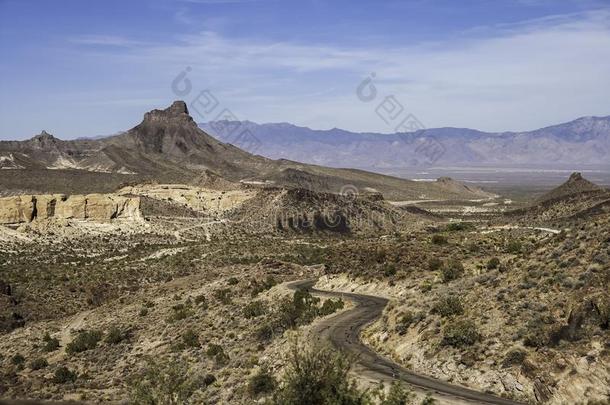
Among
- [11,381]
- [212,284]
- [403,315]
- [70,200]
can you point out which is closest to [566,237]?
[403,315]

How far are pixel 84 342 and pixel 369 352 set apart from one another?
1793 cm

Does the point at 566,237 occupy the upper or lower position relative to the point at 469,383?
upper

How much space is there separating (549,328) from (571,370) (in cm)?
275

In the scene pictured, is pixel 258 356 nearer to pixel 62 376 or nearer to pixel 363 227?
pixel 62 376

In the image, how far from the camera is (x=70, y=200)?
79000 mm

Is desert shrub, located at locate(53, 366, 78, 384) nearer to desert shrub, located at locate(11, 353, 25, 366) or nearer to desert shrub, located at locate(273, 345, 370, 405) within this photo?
desert shrub, located at locate(11, 353, 25, 366)

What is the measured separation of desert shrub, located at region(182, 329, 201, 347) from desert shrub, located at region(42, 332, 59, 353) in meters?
8.65

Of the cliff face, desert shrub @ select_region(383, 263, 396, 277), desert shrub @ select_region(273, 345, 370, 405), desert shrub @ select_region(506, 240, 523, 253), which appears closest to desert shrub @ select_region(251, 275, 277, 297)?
desert shrub @ select_region(383, 263, 396, 277)

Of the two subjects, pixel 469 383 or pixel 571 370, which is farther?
pixel 469 383

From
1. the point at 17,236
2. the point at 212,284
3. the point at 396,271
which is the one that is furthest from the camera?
the point at 17,236

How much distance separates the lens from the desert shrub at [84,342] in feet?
117

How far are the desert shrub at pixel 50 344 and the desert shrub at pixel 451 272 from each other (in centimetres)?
2173

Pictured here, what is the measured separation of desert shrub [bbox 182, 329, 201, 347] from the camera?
3241 centimetres

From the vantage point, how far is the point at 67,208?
7750 centimetres
